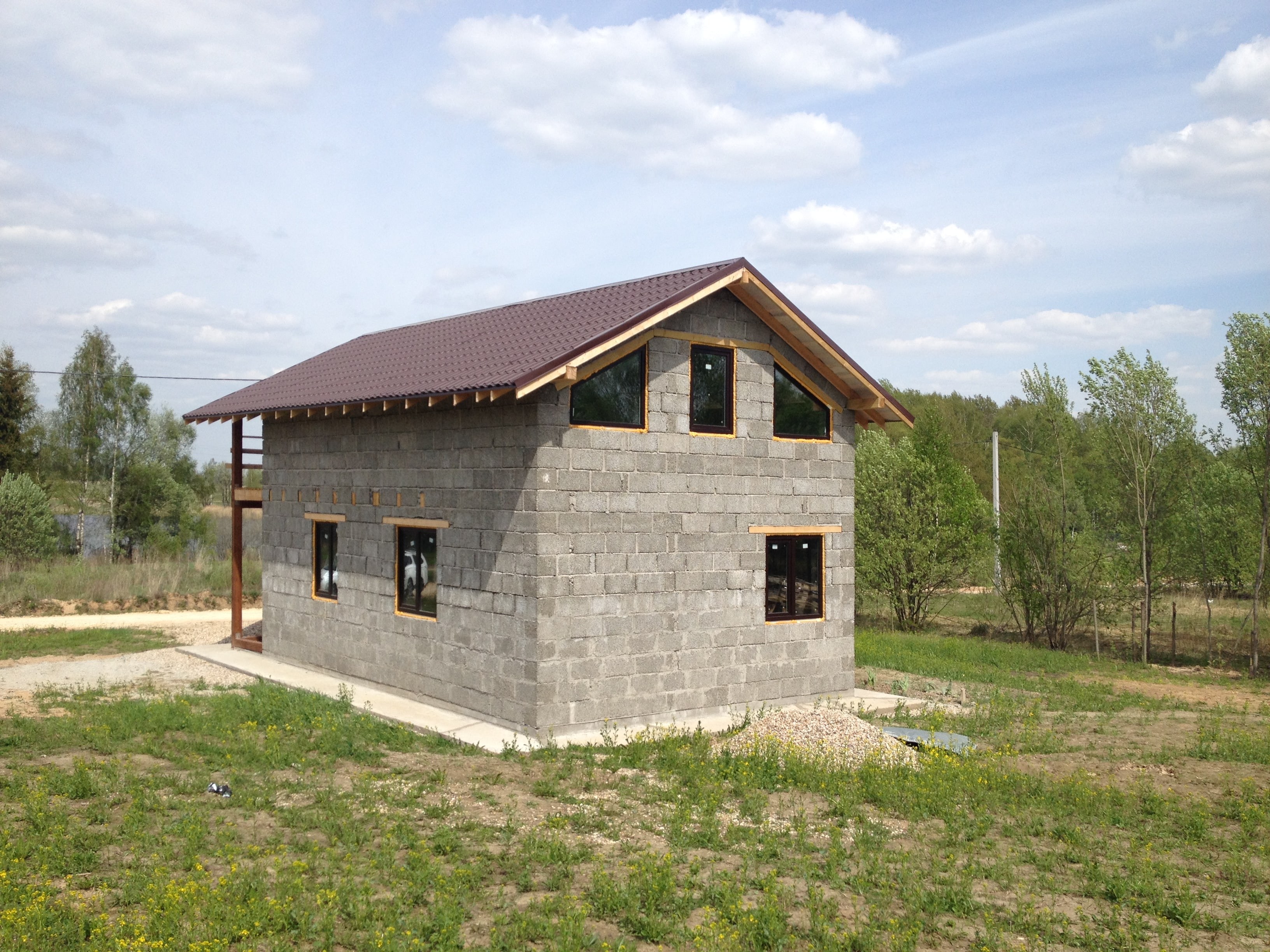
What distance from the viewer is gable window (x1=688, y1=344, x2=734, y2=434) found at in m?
Result: 13.7

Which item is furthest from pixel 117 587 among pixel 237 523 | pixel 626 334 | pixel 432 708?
pixel 626 334

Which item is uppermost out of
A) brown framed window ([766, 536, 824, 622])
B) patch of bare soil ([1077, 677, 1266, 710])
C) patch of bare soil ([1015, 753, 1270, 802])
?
brown framed window ([766, 536, 824, 622])

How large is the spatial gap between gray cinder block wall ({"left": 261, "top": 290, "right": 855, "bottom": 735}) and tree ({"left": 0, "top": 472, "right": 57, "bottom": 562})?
74.7ft

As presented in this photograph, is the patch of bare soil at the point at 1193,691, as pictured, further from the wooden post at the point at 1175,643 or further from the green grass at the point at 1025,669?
the wooden post at the point at 1175,643

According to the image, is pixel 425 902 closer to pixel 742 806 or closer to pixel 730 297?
pixel 742 806

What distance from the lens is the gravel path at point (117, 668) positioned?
49.6 ft

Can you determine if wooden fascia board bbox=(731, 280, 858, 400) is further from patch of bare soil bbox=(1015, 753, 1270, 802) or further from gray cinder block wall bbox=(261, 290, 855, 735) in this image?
patch of bare soil bbox=(1015, 753, 1270, 802)

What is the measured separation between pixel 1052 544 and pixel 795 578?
12.9 meters

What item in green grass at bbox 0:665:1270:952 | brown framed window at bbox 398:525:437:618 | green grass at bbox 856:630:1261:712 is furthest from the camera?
green grass at bbox 856:630:1261:712

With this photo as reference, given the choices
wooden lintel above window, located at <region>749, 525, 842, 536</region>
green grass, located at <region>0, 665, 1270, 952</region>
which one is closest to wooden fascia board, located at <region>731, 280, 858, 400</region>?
wooden lintel above window, located at <region>749, 525, 842, 536</region>

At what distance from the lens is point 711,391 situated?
1391cm

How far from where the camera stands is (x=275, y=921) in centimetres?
646

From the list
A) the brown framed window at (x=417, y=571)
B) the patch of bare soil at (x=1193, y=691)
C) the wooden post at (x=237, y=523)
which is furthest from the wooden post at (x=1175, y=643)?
the wooden post at (x=237, y=523)

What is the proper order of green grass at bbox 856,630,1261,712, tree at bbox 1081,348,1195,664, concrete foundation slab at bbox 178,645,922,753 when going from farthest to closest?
1. tree at bbox 1081,348,1195,664
2. green grass at bbox 856,630,1261,712
3. concrete foundation slab at bbox 178,645,922,753
